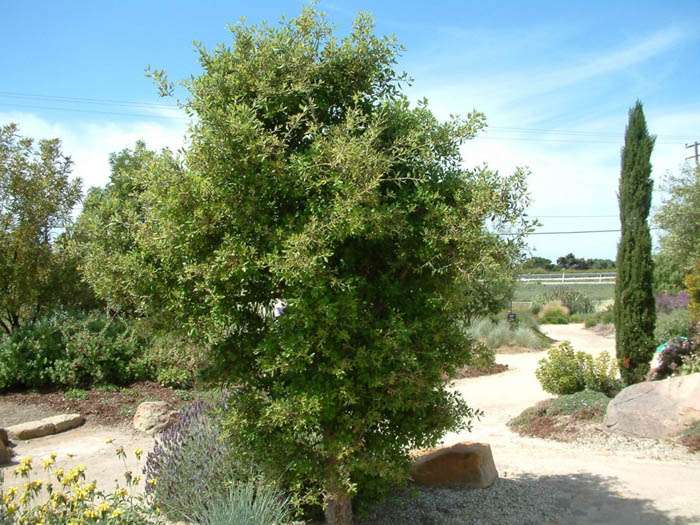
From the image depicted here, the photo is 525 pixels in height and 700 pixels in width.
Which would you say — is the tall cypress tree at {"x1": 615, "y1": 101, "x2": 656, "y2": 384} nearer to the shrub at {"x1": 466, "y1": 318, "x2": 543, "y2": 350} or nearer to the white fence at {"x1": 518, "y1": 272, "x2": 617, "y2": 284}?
the shrub at {"x1": 466, "y1": 318, "x2": 543, "y2": 350}

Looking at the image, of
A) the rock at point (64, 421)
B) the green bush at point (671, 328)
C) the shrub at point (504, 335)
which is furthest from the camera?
the shrub at point (504, 335)

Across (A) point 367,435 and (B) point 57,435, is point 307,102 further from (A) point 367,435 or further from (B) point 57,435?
(B) point 57,435

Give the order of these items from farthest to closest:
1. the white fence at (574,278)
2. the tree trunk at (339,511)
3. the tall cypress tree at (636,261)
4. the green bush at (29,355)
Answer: the white fence at (574,278) < the green bush at (29,355) < the tall cypress tree at (636,261) < the tree trunk at (339,511)

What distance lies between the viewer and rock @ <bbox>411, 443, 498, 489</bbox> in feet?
18.1

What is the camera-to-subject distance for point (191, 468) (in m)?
4.57

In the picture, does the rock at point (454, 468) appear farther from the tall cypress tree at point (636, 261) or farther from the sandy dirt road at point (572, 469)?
the tall cypress tree at point (636, 261)

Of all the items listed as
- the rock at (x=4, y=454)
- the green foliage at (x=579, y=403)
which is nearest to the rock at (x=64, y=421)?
the rock at (x=4, y=454)

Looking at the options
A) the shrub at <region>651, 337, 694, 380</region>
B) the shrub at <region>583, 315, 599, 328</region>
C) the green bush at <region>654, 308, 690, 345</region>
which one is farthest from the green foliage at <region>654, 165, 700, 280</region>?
the shrub at <region>583, 315, 599, 328</region>

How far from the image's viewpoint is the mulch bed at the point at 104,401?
29.5ft

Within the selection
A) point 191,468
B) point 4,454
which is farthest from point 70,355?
point 191,468

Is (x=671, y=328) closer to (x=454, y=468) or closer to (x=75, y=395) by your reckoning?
(x=454, y=468)

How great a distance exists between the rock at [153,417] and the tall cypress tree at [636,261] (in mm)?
7685

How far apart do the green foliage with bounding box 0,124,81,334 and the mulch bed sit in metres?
2.13

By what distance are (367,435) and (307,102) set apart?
94.3 inches
